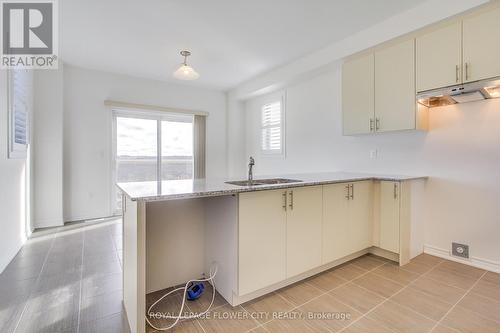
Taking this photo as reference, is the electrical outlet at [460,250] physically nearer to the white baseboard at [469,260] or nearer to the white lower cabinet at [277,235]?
the white baseboard at [469,260]

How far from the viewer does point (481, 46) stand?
203cm

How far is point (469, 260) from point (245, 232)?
2.45 meters

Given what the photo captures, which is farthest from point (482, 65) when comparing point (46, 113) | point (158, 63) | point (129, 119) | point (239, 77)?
point (46, 113)

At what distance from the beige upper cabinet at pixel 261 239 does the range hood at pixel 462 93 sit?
183 cm

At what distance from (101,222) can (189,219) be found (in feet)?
9.67

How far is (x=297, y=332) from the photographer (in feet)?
4.96

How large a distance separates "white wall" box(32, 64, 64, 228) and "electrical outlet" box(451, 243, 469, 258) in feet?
17.7

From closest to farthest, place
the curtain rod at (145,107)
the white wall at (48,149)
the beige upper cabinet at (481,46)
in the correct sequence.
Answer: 1. the beige upper cabinet at (481,46)
2. the white wall at (48,149)
3. the curtain rod at (145,107)

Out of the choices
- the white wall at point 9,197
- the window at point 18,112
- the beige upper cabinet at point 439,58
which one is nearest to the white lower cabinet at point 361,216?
the beige upper cabinet at point 439,58

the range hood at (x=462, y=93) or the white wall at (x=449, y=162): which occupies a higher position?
the range hood at (x=462, y=93)

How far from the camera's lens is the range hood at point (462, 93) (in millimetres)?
2061

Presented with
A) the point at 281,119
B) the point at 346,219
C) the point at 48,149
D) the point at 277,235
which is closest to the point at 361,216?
the point at 346,219

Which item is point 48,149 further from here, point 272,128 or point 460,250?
point 460,250

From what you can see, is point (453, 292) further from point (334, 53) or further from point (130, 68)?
point (130, 68)
